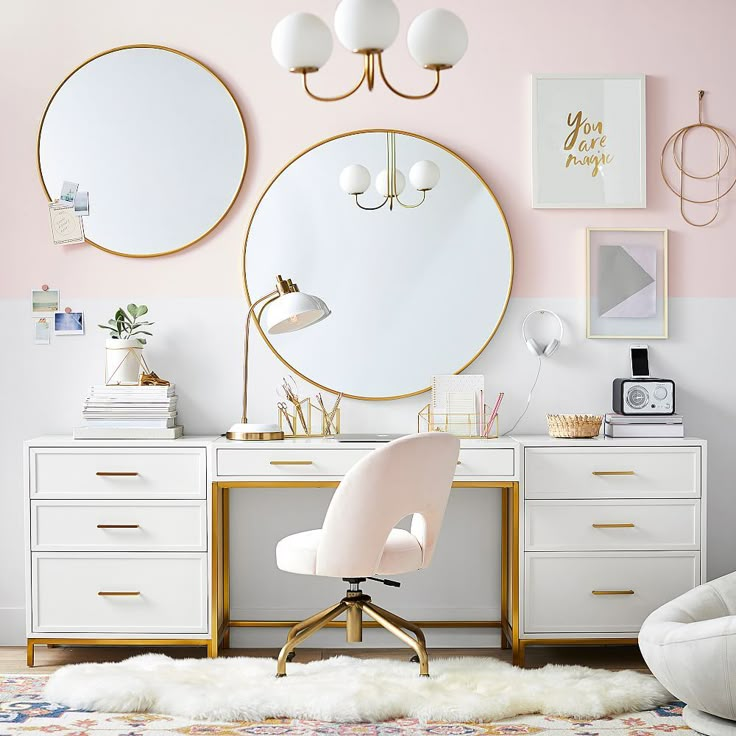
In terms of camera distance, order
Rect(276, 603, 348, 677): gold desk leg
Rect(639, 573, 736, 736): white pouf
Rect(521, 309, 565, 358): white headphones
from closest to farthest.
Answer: Rect(639, 573, 736, 736): white pouf
Rect(276, 603, 348, 677): gold desk leg
Rect(521, 309, 565, 358): white headphones

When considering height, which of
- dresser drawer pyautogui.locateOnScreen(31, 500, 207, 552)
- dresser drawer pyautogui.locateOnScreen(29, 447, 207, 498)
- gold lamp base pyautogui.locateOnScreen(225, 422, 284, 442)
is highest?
gold lamp base pyautogui.locateOnScreen(225, 422, 284, 442)

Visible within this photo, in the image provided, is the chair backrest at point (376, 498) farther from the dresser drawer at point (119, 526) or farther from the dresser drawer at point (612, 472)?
the dresser drawer at point (119, 526)

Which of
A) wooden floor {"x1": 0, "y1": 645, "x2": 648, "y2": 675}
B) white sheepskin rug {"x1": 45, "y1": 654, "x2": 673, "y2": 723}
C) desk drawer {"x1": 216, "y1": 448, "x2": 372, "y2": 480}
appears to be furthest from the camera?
wooden floor {"x1": 0, "y1": 645, "x2": 648, "y2": 675}

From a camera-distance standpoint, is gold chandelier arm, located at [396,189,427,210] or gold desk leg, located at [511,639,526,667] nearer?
gold desk leg, located at [511,639,526,667]

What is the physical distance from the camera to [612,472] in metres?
3.16

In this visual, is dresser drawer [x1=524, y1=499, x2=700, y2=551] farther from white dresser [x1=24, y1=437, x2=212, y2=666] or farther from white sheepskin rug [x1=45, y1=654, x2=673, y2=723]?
white dresser [x1=24, y1=437, x2=212, y2=666]

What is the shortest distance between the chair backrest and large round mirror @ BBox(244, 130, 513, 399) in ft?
2.42

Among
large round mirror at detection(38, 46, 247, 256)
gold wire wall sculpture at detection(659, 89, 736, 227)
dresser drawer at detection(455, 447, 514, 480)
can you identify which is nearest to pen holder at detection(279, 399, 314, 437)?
dresser drawer at detection(455, 447, 514, 480)

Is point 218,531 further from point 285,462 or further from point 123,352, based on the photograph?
point 123,352

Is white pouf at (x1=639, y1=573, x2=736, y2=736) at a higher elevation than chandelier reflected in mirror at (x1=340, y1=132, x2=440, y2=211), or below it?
below

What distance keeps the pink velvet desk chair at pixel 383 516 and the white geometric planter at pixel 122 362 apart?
92cm

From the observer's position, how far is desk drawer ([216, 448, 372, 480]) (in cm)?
312

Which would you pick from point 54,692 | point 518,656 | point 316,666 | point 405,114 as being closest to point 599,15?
point 405,114

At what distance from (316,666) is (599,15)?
8.86 ft
